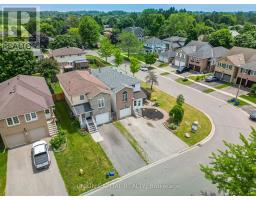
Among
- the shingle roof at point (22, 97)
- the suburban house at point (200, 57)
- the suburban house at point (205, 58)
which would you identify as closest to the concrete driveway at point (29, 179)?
the shingle roof at point (22, 97)

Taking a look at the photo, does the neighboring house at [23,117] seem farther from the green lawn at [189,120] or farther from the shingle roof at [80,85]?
the green lawn at [189,120]

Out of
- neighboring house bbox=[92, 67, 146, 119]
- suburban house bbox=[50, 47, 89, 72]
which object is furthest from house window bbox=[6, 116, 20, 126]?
suburban house bbox=[50, 47, 89, 72]

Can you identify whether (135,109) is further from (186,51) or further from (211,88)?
(186,51)

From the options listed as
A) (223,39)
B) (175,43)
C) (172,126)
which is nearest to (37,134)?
(172,126)

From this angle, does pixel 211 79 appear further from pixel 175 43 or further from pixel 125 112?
pixel 175 43

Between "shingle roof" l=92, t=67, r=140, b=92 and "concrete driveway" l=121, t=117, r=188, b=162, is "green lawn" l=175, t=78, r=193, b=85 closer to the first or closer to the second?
"shingle roof" l=92, t=67, r=140, b=92

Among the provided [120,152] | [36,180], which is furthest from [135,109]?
[36,180]
